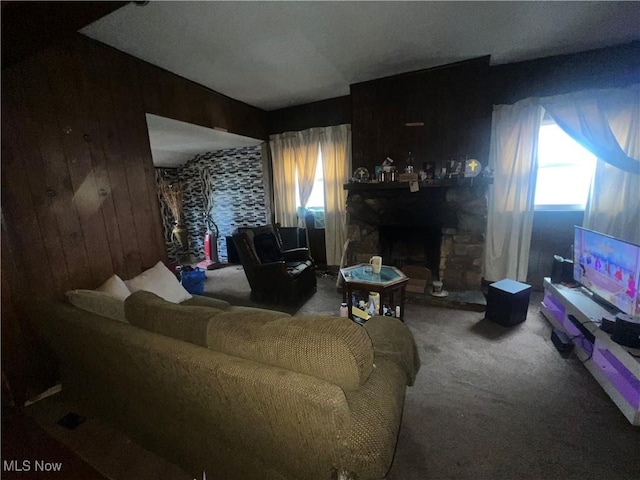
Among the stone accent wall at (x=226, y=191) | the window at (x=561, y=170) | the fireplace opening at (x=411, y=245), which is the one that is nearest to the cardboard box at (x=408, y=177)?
the fireplace opening at (x=411, y=245)

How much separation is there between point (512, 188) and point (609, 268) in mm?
1462

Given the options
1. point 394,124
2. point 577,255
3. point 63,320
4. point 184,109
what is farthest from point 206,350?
point 394,124

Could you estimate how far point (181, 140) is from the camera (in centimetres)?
382

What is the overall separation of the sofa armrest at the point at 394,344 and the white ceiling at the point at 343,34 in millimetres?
2200

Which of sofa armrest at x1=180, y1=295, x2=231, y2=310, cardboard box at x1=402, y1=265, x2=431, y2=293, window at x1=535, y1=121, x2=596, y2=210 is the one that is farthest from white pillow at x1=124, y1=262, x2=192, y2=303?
window at x1=535, y1=121, x2=596, y2=210

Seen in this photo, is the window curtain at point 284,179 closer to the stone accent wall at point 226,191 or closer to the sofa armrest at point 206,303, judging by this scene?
the stone accent wall at point 226,191

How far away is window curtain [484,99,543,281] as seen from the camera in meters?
2.92

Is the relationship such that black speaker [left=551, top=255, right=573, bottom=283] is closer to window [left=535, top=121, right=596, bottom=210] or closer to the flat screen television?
the flat screen television

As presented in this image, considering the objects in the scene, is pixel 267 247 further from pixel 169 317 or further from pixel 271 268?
pixel 169 317

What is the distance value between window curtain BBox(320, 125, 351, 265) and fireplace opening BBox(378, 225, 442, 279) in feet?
2.32

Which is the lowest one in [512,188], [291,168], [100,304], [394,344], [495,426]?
[495,426]

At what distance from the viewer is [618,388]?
1.58 meters

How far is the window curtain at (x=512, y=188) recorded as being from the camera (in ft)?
9.58

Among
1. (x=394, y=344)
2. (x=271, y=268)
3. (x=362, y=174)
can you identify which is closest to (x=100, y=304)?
(x=394, y=344)
